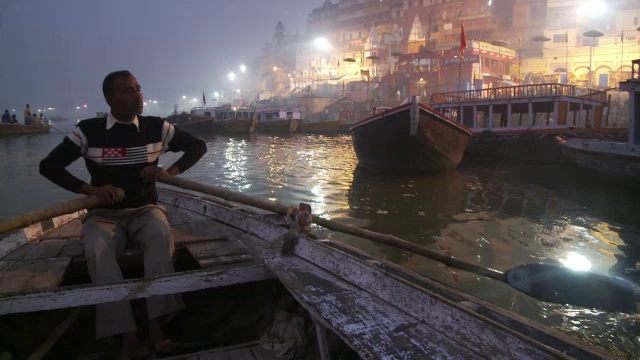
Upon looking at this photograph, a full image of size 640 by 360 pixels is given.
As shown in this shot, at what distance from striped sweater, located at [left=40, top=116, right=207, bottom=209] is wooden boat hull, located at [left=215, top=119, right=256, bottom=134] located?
31882mm

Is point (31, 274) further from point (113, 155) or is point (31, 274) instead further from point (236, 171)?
point (236, 171)

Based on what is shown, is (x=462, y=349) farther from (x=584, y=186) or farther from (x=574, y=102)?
(x=574, y=102)

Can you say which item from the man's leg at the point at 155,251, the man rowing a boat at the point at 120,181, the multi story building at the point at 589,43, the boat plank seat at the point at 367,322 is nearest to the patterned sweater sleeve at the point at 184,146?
the man rowing a boat at the point at 120,181

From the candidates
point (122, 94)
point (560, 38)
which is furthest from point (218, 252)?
point (560, 38)

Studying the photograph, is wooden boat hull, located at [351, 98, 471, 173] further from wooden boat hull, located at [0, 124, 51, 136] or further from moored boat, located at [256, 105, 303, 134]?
wooden boat hull, located at [0, 124, 51, 136]

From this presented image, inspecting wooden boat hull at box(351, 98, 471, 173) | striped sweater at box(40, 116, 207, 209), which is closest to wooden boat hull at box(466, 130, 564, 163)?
wooden boat hull at box(351, 98, 471, 173)

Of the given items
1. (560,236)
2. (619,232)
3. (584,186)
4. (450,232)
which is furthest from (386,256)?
(584,186)

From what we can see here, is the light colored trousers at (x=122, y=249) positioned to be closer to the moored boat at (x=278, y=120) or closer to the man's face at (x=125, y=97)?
the man's face at (x=125, y=97)

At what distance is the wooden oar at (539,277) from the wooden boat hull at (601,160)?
8554 millimetres

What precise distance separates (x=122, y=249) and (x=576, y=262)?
5.27 meters

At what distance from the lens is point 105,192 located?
265 cm

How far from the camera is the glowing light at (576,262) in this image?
16.3ft

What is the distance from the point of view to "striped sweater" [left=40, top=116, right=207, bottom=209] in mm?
2744

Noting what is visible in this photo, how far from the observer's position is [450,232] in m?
6.42
